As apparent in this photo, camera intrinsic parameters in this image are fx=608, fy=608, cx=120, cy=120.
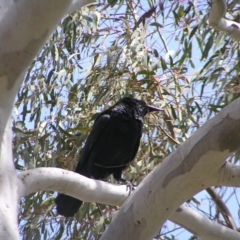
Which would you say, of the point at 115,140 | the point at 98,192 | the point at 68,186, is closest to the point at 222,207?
the point at 115,140

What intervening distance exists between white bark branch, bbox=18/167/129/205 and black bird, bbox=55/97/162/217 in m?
1.10

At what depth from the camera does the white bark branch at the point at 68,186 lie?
2.40 metres

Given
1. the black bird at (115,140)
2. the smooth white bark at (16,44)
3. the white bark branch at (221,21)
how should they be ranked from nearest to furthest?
the smooth white bark at (16,44) → the white bark branch at (221,21) → the black bird at (115,140)

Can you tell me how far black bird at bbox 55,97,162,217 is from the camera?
162 inches

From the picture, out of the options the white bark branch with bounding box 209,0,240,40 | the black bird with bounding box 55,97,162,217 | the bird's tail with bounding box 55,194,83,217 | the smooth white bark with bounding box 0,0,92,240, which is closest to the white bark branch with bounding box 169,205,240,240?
the smooth white bark with bounding box 0,0,92,240

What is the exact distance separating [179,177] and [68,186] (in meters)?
0.51

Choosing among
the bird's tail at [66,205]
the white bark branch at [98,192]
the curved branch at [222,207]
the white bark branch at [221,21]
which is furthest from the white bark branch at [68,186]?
the white bark branch at [221,21]

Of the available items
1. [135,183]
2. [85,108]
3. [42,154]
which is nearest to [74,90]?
[85,108]

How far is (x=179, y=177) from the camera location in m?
2.42

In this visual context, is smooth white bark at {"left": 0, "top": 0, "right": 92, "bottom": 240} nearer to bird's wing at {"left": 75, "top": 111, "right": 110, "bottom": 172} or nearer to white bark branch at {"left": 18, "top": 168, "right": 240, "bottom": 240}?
white bark branch at {"left": 18, "top": 168, "right": 240, "bottom": 240}

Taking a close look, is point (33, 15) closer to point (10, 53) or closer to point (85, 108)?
point (10, 53)

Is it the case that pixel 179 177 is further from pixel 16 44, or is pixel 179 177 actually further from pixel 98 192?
pixel 16 44

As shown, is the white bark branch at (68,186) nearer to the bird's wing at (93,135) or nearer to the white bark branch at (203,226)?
the white bark branch at (203,226)

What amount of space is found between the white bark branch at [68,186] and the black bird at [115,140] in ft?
3.61
